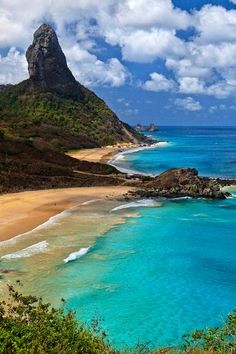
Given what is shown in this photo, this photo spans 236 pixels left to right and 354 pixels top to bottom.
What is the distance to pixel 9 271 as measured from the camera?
26719 mm

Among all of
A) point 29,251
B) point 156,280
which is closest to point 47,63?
point 29,251

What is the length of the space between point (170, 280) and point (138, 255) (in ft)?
14.9

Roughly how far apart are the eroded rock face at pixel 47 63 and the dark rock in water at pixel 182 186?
105 m

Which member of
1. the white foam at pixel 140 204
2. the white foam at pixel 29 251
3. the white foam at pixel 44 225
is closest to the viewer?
the white foam at pixel 29 251

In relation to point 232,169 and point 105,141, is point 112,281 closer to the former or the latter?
point 232,169

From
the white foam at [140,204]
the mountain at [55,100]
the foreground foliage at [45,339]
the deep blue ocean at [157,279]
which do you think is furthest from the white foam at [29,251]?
the mountain at [55,100]

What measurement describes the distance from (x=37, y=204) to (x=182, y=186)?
20.1 m

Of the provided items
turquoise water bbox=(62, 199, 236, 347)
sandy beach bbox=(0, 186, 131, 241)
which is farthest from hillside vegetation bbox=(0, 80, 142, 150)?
turquoise water bbox=(62, 199, 236, 347)

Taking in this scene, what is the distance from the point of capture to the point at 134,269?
28.5 meters

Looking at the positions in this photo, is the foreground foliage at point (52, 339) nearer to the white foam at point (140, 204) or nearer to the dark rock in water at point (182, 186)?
the white foam at point (140, 204)

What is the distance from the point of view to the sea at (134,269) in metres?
22.1

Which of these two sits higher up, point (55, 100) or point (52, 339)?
point (55, 100)

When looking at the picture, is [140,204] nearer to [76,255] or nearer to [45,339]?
[76,255]

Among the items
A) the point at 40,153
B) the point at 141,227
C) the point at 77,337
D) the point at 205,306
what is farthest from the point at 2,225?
the point at 40,153
